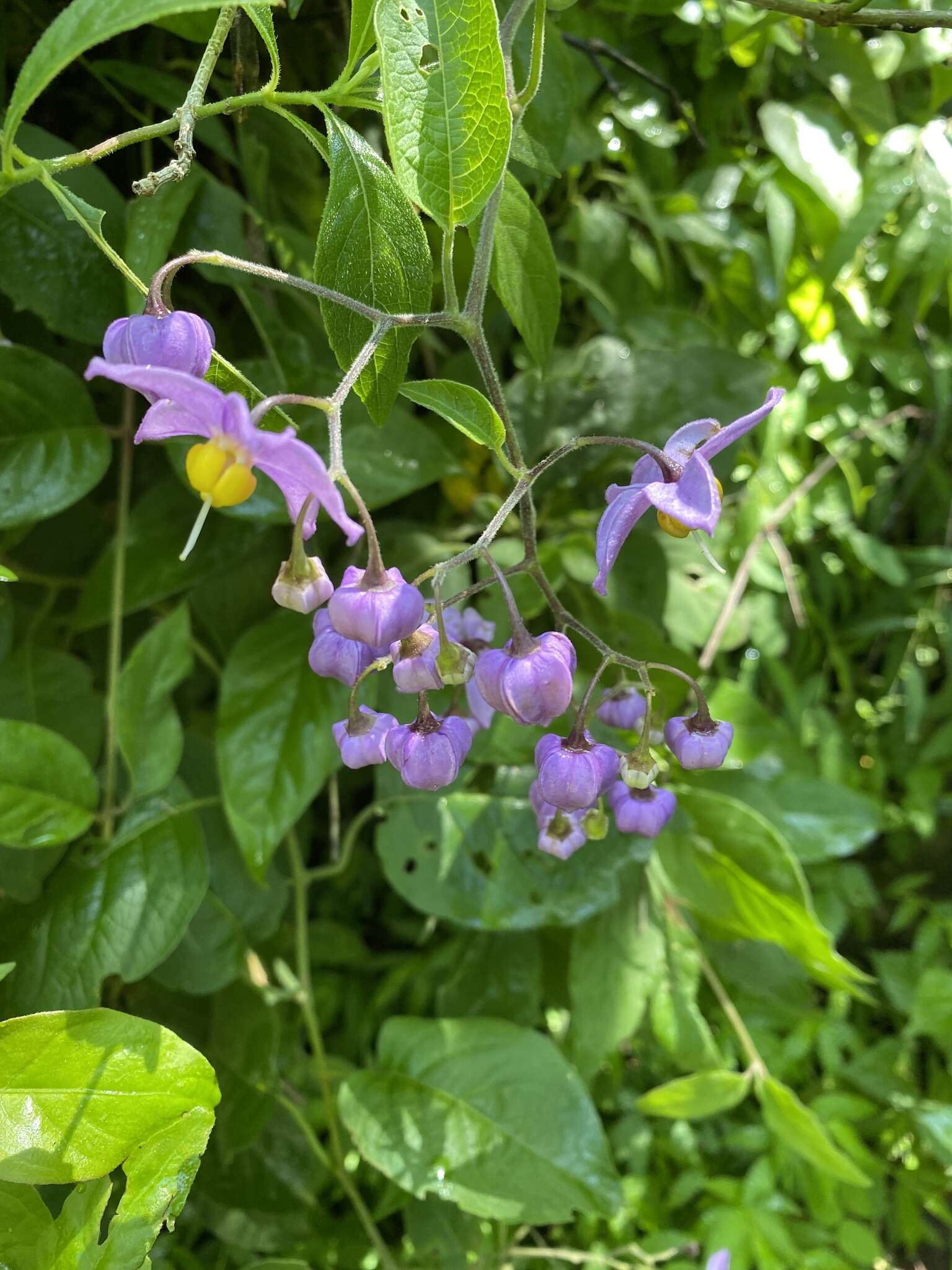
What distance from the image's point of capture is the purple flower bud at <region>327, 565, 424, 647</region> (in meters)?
0.37

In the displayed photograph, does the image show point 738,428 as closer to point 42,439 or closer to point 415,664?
point 415,664

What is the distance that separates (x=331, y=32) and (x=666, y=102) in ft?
1.39

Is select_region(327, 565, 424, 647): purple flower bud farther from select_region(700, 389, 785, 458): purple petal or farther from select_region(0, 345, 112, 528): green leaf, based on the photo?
select_region(0, 345, 112, 528): green leaf

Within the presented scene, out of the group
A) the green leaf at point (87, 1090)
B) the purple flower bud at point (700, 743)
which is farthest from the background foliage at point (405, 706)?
the purple flower bud at point (700, 743)

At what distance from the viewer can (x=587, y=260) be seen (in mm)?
915

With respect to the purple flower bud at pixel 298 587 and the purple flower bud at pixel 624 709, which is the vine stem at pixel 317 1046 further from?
the purple flower bud at pixel 298 587

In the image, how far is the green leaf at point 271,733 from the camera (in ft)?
2.24

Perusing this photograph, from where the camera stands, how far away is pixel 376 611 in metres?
0.37

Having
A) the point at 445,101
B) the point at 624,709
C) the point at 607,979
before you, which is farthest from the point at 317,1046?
the point at 445,101

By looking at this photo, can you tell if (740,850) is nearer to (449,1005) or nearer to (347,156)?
(449,1005)

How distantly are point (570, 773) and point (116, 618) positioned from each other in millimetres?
420

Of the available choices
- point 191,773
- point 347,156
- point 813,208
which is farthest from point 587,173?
point 191,773

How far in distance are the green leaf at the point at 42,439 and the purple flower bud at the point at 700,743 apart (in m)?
0.46

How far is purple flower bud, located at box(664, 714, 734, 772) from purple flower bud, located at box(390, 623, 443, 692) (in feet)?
0.53
